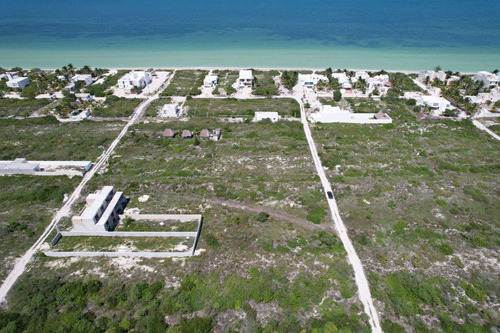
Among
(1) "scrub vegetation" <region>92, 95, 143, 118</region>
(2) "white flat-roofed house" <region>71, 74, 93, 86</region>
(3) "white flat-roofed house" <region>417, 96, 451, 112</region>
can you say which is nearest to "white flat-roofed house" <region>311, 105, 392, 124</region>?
(3) "white flat-roofed house" <region>417, 96, 451, 112</region>

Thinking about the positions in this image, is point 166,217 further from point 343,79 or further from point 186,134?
point 343,79

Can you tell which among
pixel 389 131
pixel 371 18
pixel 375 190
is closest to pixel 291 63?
pixel 389 131

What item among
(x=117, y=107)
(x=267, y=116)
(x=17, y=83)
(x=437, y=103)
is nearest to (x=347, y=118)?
(x=267, y=116)

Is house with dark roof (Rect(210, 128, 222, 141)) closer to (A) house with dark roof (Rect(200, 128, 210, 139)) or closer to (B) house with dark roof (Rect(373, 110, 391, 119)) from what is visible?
(A) house with dark roof (Rect(200, 128, 210, 139))

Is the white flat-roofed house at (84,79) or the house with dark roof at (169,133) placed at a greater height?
the white flat-roofed house at (84,79)

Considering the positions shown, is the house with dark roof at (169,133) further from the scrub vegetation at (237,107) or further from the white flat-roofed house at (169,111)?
the scrub vegetation at (237,107)

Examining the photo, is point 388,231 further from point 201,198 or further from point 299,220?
point 201,198

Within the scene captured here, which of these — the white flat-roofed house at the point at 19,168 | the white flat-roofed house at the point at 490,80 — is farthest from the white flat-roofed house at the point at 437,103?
the white flat-roofed house at the point at 19,168
